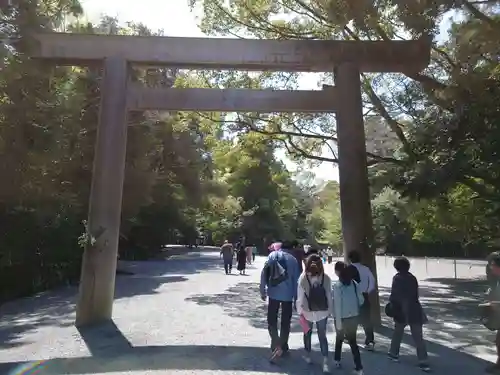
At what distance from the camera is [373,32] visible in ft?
33.1

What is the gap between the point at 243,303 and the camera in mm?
11484

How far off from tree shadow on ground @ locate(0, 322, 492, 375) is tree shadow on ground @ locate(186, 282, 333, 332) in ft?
6.40

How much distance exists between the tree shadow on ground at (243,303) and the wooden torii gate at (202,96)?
2.26 meters

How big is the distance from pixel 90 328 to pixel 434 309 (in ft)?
26.3

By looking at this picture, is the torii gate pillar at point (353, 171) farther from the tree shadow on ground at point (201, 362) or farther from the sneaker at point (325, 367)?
the sneaker at point (325, 367)

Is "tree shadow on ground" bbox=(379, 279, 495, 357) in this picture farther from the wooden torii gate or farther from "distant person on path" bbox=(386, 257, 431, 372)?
the wooden torii gate

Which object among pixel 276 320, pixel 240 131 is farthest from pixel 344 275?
pixel 240 131

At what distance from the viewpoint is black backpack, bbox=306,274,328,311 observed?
5.83 metres

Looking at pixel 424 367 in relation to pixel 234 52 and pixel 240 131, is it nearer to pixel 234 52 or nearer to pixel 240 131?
pixel 234 52

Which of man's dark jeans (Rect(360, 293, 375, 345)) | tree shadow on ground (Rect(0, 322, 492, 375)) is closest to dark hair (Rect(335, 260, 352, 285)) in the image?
man's dark jeans (Rect(360, 293, 375, 345))

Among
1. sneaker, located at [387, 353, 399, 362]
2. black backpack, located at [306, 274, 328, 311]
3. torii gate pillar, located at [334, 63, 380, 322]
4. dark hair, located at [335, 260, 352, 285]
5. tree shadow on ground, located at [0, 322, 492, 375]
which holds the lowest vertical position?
tree shadow on ground, located at [0, 322, 492, 375]

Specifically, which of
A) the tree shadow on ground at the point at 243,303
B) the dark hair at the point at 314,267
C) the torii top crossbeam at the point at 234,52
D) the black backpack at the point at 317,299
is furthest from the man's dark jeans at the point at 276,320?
the torii top crossbeam at the point at 234,52

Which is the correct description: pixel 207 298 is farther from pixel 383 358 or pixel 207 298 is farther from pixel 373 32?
pixel 373 32

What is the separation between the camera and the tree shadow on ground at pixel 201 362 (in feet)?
19.1
